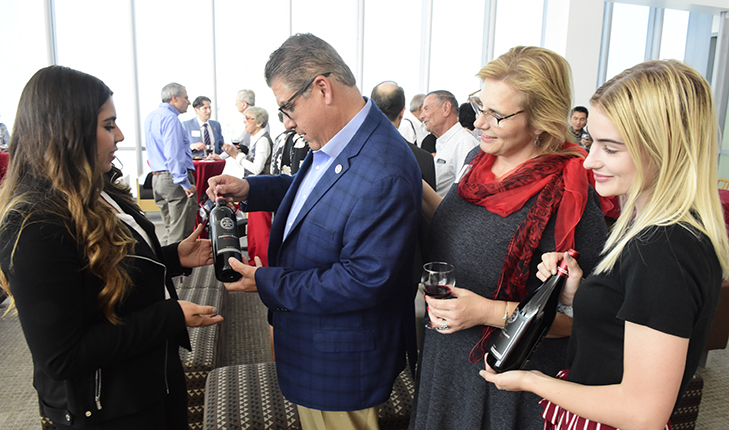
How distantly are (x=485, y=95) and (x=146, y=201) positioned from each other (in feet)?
21.0

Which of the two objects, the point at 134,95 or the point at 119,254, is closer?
the point at 119,254

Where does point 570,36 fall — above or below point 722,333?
above

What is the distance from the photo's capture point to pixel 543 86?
124 cm

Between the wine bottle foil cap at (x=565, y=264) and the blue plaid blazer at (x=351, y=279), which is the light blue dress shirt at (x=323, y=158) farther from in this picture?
the wine bottle foil cap at (x=565, y=264)

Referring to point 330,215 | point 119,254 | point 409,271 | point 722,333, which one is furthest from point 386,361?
point 722,333

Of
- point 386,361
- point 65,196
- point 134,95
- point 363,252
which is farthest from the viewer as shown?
point 134,95

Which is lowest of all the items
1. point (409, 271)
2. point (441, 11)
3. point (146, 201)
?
point (146, 201)

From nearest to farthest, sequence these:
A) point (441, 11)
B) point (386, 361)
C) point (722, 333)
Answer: point (386, 361)
point (722, 333)
point (441, 11)

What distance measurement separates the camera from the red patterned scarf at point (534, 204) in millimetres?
1182

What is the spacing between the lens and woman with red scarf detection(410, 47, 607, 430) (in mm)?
1202

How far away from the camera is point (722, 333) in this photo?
9.91 feet

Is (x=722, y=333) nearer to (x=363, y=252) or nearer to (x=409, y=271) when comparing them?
(x=409, y=271)

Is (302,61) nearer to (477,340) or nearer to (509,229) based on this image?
(509,229)

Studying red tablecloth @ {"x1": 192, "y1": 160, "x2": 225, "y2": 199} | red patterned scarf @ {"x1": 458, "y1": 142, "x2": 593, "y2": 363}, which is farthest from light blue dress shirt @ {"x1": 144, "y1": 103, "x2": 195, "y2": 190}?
red patterned scarf @ {"x1": 458, "y1": 142, "x2": 593, "y2": 363}
